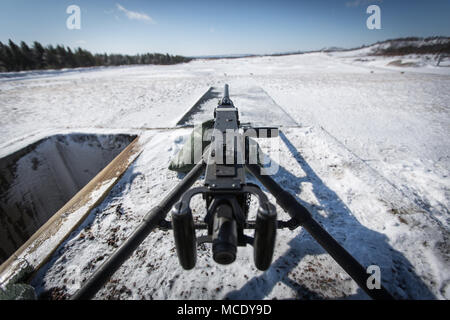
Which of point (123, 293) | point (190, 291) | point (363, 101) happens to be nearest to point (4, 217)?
point (123, 293)

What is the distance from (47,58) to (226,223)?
30514 millimetres

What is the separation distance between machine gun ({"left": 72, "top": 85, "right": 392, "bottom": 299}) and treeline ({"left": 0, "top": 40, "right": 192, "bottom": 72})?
27.9 meters

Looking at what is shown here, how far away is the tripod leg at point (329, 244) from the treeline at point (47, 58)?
93.2 ft

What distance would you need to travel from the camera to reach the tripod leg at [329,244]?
97 cm

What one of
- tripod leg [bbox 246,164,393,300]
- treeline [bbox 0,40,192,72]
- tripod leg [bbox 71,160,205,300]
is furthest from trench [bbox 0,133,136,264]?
treeline [bbox 0,40,192,72]

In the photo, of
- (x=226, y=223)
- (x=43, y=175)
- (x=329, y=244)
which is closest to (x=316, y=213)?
(x=329, y=244)

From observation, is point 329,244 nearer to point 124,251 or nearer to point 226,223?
point 226,223

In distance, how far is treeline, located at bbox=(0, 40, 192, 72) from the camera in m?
18.8

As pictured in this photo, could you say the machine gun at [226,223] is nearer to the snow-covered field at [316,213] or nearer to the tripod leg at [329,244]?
the tripod leg at [329,244]

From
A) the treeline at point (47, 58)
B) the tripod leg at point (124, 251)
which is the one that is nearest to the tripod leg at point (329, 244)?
the tripod leg at point (124, 251)

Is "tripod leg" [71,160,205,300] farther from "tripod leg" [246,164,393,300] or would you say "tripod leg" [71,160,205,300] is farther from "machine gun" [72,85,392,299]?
"tripod leg" [246,164,393,300]
